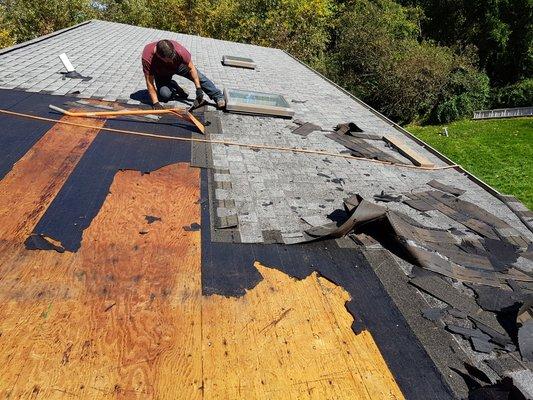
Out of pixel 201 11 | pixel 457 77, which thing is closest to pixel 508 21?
Result: pixel 457 77

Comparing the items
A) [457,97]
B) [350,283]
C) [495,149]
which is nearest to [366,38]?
[457,97]

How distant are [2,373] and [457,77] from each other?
2151 cm

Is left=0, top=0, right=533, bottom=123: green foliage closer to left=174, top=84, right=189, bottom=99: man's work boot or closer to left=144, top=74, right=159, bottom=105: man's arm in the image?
left=174, top=84, right=189, bottom=99: man's work boot

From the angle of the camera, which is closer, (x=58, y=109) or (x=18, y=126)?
(x=18, y=126)

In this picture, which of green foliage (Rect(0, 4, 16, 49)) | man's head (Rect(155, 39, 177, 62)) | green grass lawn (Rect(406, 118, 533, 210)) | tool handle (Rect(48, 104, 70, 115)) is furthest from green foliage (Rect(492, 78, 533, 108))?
green foliage (Rect(0, 4, 16, 49))

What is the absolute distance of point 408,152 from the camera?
5770 mm

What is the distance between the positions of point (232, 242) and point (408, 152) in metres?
3.65

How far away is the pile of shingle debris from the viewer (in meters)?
2.66

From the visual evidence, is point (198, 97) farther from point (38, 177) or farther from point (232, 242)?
point (232, 242)

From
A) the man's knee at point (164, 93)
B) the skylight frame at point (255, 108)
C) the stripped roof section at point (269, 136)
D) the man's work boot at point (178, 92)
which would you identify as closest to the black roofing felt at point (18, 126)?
the stripped roof section at point (269, 136)

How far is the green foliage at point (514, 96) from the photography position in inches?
837

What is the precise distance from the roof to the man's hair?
3.07 ft

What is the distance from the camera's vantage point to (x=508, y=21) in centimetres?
2370

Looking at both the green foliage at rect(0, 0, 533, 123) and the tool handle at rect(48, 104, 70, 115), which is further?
the green foliage at rect(0, 0, 533, 123)
